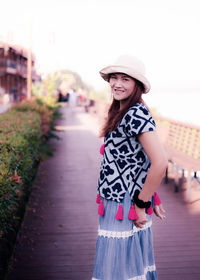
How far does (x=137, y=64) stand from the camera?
2.09m

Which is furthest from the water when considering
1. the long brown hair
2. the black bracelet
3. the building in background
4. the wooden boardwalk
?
the building in background

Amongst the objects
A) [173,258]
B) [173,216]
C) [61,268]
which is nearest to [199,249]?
[173,258]

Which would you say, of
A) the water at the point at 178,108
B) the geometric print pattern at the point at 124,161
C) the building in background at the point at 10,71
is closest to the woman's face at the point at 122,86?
the geometric print pattern at the point at 124,161

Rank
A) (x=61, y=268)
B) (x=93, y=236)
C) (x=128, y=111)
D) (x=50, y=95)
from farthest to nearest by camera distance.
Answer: (x=50, y=95)
(x=93, y=236)
(x=61, y=268)
(x=128, y=111)

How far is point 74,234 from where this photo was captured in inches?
176

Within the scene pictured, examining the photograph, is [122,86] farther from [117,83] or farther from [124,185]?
[124,185]

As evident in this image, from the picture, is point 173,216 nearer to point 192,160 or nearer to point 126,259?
point 192,160

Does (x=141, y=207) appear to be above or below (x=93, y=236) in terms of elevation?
above

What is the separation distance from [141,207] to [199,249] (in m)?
2.29

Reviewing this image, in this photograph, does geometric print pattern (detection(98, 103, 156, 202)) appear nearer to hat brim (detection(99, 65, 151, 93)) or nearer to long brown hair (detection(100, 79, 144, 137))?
long brown hair (detection(100, 79, 144, 137))

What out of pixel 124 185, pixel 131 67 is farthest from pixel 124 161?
pixel 131 67

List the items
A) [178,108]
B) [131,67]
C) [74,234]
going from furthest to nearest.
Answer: [178,108] → [74,234] → [131,67]

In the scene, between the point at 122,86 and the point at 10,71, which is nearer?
the point at 122,86

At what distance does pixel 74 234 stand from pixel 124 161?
264 centimetres
